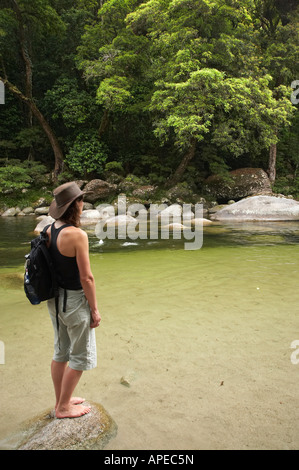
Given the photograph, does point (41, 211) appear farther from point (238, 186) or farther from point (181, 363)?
point (181, 363)

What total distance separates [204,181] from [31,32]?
12684mm

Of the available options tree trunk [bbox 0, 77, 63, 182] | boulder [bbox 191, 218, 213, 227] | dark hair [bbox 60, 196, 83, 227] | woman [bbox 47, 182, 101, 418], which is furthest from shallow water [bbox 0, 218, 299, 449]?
tree trunk [bbox 0, 77, 63, 182]

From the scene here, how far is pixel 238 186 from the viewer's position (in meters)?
17.2

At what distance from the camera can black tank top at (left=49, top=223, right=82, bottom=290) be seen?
1909 mm

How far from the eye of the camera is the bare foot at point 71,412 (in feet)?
6.36

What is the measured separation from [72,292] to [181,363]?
115cm

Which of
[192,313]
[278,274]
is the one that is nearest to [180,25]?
[278,274]

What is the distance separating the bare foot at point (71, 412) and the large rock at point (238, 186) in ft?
52.3

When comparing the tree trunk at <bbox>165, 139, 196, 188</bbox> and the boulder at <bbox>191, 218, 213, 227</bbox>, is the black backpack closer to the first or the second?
the boulder at <bbox>191, 218, 213, 227</bbox>

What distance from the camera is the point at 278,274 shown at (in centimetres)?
505

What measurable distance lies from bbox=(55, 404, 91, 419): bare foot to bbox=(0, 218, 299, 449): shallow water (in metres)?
0.16

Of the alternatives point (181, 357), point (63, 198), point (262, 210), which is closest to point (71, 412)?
point (181, 357)

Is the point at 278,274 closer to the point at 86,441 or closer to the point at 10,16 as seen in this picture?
the point at 86,441

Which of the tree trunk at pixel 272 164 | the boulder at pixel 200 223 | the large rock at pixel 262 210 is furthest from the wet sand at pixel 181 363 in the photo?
the tree trunk at pixel 272 164
